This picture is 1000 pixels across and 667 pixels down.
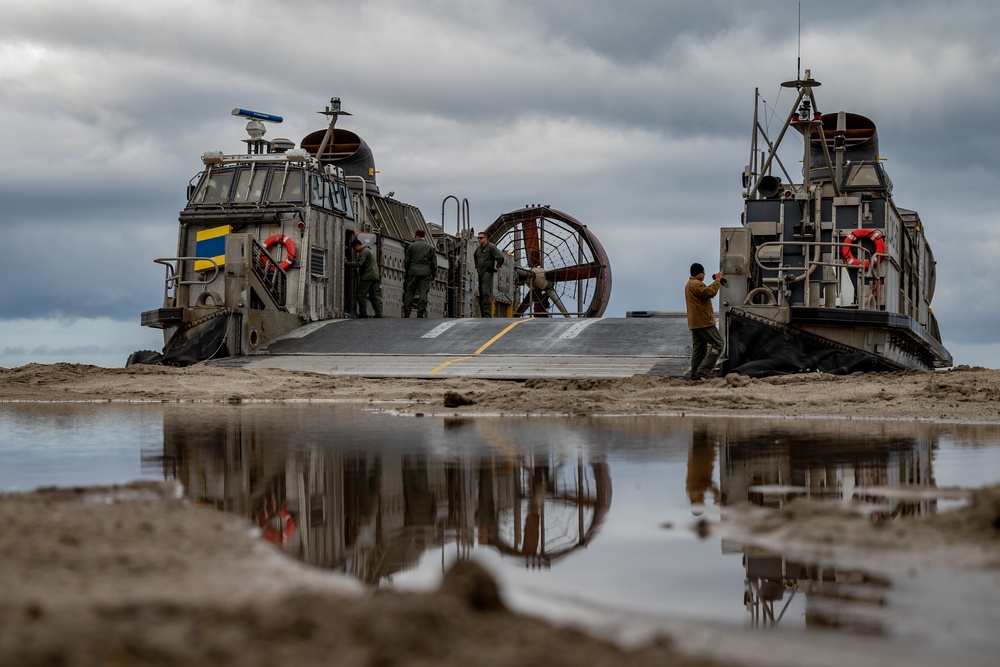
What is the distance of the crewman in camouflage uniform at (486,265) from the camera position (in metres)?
22.1

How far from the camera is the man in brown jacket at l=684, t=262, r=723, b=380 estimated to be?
45.0 ft

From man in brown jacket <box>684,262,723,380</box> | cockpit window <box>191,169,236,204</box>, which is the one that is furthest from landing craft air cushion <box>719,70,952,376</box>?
cockpit window <box>191,169,236,204</box>

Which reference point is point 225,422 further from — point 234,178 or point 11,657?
point 234,178

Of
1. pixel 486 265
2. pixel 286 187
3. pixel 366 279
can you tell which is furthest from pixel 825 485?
pixel 486 265

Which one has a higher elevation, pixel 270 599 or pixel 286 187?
pixel 286 187

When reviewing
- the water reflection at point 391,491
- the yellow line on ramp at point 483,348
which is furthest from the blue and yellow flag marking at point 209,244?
the water reflection at point 391,491

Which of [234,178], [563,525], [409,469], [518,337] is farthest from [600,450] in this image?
[234,178]

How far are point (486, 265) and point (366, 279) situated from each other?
88.1 inches

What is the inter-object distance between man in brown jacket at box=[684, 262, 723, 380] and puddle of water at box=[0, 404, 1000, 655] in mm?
4860

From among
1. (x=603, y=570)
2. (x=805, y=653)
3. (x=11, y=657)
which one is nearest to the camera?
(x=11, y=657)

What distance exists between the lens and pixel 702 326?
45.0 feet

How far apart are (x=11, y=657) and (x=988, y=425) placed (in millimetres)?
7635

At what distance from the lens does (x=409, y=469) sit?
5375 millimetres

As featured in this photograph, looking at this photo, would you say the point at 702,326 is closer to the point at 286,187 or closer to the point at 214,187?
the point at 286,187
